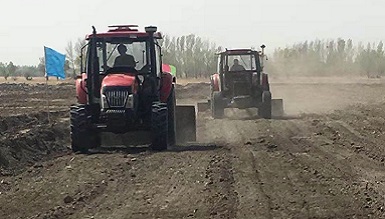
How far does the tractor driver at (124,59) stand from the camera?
14461 mm

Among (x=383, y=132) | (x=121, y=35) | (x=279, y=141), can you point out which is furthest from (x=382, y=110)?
(x=121, y=35)

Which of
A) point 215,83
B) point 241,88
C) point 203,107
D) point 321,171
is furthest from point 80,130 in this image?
point 203,107

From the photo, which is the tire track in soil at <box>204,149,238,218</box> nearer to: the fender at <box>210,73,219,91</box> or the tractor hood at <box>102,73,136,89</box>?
the tractor hood at <box>102,73,136,89</box>

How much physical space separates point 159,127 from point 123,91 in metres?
0.95

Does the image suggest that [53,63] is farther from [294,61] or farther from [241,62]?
[294,61]

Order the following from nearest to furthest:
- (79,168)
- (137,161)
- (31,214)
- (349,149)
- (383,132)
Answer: (31,214) → (79,168) → (137,161) → (349,149) → (383,132)

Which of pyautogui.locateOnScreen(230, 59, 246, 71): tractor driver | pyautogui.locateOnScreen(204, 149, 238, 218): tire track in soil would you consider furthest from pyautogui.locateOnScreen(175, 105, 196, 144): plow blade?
pyautogui.locateOnScreen(230, 59, 246, 71): tractor driver

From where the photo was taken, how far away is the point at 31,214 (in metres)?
8.11

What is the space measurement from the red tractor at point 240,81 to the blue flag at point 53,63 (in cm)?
483

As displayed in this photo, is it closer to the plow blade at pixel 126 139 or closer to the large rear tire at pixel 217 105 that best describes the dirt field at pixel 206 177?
the plow blade at pixel 126 139

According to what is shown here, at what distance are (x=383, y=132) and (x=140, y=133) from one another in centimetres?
568

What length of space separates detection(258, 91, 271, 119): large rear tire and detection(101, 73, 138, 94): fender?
8.20 m

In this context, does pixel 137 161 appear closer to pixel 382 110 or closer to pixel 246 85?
pixel 246 85

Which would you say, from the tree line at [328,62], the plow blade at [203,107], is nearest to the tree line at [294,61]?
the tree line at [328,62]
